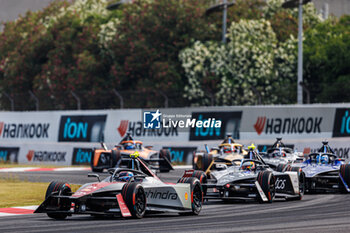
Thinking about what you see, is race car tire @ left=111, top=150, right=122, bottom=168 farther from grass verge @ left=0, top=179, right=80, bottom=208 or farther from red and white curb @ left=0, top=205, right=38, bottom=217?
red and white curb @ left=0, top=205, right=38, bottom=217

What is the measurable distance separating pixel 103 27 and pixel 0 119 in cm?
1970

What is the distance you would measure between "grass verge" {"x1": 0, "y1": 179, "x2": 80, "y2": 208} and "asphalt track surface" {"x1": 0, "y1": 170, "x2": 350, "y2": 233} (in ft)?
10.9

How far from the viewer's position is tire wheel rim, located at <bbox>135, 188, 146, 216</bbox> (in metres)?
13.8

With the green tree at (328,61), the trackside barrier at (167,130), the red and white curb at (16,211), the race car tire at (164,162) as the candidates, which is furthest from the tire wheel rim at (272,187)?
the green tree at (328,61)

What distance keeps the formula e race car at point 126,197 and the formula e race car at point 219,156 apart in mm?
A: 9464

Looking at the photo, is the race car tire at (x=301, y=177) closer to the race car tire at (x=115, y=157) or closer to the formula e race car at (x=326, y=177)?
the formula e race car at (x=326, y=177)

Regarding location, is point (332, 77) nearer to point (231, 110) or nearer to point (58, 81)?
point (231, 110)

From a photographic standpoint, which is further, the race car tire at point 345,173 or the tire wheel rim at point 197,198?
Result: the race car tire at point 345,173

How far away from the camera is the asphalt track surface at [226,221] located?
40.0ft

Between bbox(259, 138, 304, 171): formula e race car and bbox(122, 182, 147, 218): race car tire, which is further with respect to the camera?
bbox(259, 138, 304, 171): formula e race car

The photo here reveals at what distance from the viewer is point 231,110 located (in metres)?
32.4

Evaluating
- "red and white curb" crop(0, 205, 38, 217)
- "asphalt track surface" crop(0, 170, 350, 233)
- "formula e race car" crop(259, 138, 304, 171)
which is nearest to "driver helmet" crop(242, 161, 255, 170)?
"asphalt track surface" crop(0, 170, 350, 233)

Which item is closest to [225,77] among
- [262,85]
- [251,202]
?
[262,85]

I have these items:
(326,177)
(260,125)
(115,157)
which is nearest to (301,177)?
(326,177)
